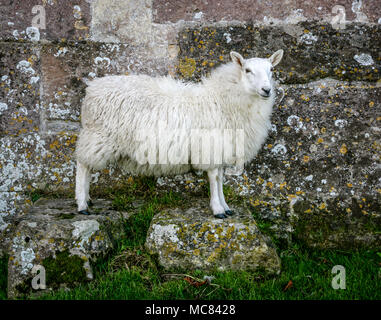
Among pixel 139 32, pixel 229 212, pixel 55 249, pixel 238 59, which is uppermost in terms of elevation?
pixel 139 32

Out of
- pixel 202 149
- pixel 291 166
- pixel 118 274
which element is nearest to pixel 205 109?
pixel 202 149

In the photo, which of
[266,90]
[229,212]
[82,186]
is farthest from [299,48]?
[82,186]

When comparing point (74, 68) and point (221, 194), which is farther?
point (74, 68)

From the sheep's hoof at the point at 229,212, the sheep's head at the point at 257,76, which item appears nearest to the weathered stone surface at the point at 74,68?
the sheep's head at the point at 257,76

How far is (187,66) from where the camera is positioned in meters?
4.00

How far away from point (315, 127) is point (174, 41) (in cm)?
187

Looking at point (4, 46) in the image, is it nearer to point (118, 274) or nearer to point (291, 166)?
point (118, 274)

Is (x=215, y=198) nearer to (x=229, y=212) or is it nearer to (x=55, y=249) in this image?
(x=229, y=212)

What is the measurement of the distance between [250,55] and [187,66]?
72cm

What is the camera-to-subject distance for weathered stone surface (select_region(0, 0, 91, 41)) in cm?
393

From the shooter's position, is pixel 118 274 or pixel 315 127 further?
pixel 315 127

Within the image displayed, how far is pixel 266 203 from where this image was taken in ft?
13.3

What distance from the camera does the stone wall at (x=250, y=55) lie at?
3922 millimetres

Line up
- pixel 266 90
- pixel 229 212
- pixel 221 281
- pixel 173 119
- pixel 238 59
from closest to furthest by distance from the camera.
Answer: pixel 221 281
pixel 266 90
pixel 173 119
pixel 238 59
pixel 229 212
